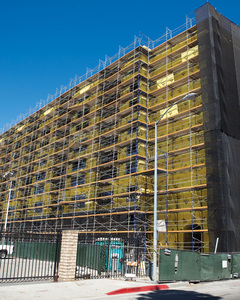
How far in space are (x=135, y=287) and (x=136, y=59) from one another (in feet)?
84.2

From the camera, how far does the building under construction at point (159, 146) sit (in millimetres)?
23578

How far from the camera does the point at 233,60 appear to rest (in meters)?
27.9

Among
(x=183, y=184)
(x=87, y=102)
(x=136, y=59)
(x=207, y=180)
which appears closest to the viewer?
(x=207, y=180)

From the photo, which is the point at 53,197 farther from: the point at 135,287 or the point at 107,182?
the point at 135,287

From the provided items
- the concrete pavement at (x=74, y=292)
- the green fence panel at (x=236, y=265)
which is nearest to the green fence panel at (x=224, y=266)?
the green fence panel at (x=236, y=265)

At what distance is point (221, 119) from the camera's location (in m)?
24.1

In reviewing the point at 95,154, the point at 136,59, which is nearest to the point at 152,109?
the point at 136,59

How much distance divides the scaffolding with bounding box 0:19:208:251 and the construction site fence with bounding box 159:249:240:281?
4650mm

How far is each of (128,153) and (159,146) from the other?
10.7 ft

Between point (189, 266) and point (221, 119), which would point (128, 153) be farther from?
point (189, 266)

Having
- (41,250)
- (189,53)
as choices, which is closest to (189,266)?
(41,250)

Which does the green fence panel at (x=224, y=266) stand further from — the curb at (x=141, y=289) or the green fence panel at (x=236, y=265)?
the curb at (x=141, y=289)

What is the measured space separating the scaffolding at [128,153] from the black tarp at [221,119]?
135cm

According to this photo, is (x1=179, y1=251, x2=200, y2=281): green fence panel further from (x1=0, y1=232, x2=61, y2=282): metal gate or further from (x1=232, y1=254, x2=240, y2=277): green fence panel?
(x1=0, y1=232, x2=61, y2=282): metal gate
